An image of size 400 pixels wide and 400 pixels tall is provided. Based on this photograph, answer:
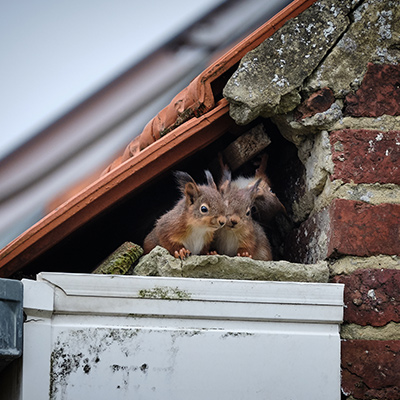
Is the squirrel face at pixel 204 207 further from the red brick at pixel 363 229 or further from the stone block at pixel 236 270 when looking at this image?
the red brick at pixel 363 229

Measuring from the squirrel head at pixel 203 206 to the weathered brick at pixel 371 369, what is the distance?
671mm

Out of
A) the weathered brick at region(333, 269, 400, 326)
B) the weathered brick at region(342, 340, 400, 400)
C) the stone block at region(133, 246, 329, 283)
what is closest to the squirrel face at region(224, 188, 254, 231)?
the stone block at region(133, 246, 329, 283)

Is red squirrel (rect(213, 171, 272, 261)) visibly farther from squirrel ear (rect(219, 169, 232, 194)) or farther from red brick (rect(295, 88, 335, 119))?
red brick (rect(295, 88, 335, 119))

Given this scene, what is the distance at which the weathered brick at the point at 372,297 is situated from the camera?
1.99m

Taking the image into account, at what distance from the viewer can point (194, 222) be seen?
2.29 metres

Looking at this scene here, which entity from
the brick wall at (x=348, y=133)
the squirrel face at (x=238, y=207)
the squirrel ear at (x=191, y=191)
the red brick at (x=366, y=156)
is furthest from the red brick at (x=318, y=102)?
the squirrel ear at (x=191, y=191)

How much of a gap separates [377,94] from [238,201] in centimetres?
68

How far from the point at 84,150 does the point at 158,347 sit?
272 centimetres

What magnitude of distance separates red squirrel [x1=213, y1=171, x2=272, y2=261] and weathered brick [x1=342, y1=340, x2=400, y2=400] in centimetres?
55

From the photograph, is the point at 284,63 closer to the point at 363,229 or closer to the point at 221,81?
the point at 221,81

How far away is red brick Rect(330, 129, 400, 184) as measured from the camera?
7.00 feet

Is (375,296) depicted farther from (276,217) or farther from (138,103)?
(138,103)

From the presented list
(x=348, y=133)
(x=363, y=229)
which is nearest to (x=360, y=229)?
(x=363, y=229)

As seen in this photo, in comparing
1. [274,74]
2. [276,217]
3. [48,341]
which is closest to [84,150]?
[276,217]
